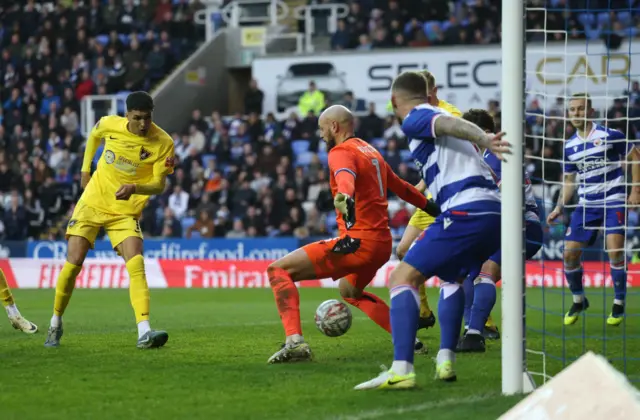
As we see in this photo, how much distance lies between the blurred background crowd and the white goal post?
1268cm

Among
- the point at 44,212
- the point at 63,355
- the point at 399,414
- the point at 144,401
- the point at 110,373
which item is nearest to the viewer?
the point at 399,414

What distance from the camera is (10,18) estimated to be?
31281 mm

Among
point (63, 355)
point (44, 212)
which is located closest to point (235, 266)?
point (44, 212)

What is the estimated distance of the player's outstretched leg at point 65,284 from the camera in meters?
9.37

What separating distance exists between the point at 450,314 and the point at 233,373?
1543mm

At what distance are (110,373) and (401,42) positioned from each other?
64.1 ft

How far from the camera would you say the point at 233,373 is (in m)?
7.51

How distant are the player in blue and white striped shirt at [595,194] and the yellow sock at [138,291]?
417 cm

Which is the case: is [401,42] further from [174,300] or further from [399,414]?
[399,414]

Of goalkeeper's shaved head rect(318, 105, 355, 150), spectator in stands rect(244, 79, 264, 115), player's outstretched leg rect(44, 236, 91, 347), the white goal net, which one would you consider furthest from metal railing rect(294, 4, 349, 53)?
goalkeeper's shaved head rect(318, 105, 355, 150)

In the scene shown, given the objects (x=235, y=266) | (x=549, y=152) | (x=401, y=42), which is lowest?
(x=235, y=266)

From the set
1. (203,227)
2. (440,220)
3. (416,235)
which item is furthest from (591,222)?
(203,227)

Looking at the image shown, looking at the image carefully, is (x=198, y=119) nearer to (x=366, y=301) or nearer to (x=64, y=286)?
(x=64, y=286)

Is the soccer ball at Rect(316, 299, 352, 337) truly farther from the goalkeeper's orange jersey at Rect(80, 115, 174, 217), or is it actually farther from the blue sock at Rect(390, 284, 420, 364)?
the goalkeeper's orange jersey at Rect(80, 115, 174, 217)
